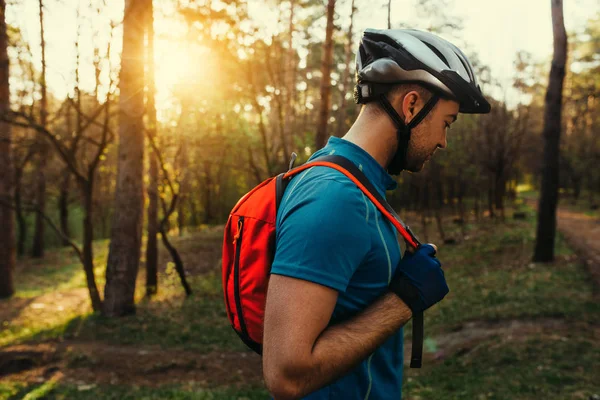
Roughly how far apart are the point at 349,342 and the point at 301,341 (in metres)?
0.18

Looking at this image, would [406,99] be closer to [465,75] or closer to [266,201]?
[465,75]

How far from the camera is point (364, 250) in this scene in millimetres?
1544

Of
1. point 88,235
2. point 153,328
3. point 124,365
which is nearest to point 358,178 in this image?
point 124,365

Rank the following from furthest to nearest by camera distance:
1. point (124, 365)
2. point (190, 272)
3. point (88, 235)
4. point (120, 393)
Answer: point (190, 272)
point (88, 235)
point (124, 365)
point (120, 393)

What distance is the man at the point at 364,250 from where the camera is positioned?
1486 millimetres

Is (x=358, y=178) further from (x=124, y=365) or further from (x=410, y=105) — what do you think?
(x=124, y=365)

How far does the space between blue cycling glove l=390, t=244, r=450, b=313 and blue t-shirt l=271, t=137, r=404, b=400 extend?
0.14 feet

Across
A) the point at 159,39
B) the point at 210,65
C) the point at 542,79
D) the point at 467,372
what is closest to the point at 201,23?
the point at 159,39

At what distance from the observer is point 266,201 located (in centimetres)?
174

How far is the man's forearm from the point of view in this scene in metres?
1.53

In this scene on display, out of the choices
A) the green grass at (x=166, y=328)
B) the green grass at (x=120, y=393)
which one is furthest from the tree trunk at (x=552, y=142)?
the green grass at (x=120, y=393)

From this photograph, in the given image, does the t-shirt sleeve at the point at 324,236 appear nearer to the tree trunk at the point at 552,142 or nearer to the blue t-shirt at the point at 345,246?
the blue t-shirt at the point at 345,246

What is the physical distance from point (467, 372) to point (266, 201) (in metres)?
6.78

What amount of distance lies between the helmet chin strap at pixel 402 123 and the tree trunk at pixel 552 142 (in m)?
13.6
